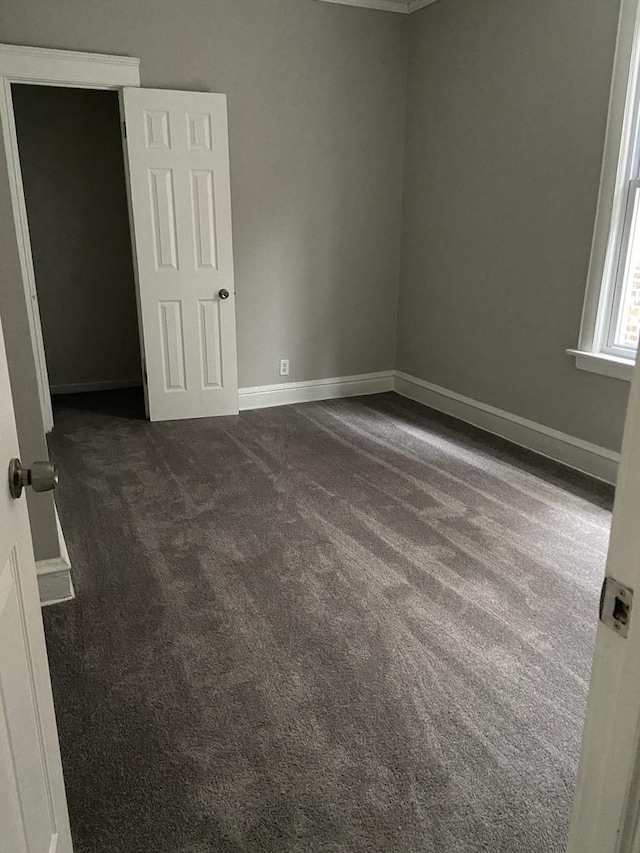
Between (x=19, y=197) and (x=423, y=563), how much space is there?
3.38 meters

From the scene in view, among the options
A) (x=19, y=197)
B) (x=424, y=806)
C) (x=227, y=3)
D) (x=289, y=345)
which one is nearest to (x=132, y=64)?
(x=227, y=3)

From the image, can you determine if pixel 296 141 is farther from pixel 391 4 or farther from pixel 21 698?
pixel 21 698

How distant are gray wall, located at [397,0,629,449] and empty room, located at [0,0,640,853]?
0.02m

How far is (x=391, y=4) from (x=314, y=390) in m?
2.88

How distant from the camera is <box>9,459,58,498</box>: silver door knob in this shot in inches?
38.7

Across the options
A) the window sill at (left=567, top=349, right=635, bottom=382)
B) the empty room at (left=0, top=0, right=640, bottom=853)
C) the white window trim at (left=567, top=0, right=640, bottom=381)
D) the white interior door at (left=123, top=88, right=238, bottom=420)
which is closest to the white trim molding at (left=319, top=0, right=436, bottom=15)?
the empty room at (left=0, top=0, right=640, bottom=853)

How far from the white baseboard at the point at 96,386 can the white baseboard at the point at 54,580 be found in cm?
332

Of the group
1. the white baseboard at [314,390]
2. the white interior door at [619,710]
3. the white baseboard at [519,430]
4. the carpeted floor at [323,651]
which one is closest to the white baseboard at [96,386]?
the white baseboard at [314,390]

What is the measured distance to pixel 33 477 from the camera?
101 cm

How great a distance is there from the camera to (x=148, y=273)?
440cm

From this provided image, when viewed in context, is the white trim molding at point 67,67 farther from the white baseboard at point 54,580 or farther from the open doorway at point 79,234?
the white baseboard at point 54,580

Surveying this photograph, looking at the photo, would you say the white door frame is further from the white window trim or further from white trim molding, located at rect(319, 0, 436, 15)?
the white window trim

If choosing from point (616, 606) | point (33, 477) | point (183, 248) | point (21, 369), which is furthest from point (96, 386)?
Answer: point (616, 606)

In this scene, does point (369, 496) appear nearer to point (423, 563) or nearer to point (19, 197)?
point (423, 563)
